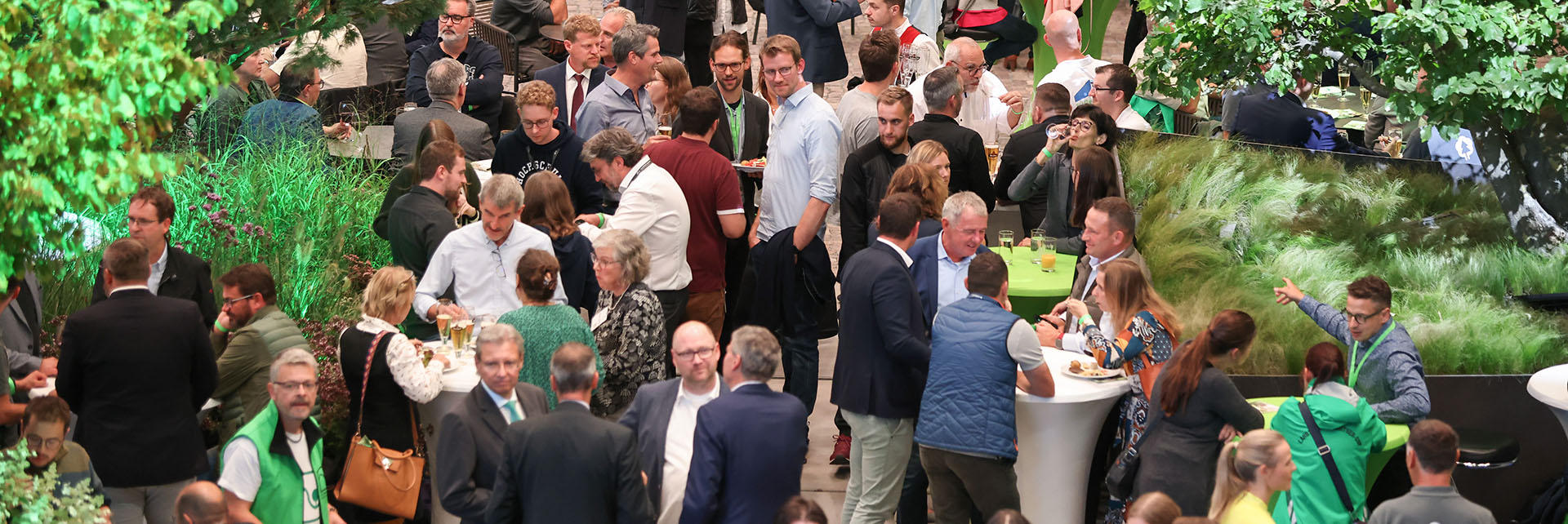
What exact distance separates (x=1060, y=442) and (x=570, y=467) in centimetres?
221

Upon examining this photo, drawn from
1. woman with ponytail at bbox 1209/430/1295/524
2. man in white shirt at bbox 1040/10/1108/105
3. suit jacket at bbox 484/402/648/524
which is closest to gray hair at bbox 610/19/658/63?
man in white shirt at bbox 1040/10/1108/105

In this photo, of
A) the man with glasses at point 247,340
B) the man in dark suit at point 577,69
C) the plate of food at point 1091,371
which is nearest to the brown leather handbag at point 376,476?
the man with glasses at point 247,340

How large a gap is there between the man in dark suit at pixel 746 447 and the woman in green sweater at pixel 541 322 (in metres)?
0.84

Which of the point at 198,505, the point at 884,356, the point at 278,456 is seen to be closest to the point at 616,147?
the point at 884,356

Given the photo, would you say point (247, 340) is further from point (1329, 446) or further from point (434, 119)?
point (1329, 446)

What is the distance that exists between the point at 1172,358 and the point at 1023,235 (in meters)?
4.07

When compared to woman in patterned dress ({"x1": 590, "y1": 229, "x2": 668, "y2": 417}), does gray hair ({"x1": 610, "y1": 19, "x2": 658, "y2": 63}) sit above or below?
above

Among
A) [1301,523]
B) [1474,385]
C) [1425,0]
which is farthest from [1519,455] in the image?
[1425,0]

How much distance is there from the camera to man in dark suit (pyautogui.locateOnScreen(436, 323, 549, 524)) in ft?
17.2

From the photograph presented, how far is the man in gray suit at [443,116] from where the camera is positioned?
8492 mm

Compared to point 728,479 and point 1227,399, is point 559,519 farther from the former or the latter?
point 1227,399

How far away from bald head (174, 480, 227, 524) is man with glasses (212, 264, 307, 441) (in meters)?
1.13

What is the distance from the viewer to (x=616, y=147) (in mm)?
6996

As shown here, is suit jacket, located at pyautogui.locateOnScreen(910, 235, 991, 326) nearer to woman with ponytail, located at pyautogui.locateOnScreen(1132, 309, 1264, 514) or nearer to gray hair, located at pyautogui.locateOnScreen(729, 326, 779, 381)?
woman with ponytail, located at pyautogui.locateOnScreen(1132, 309, 1264, 514)
